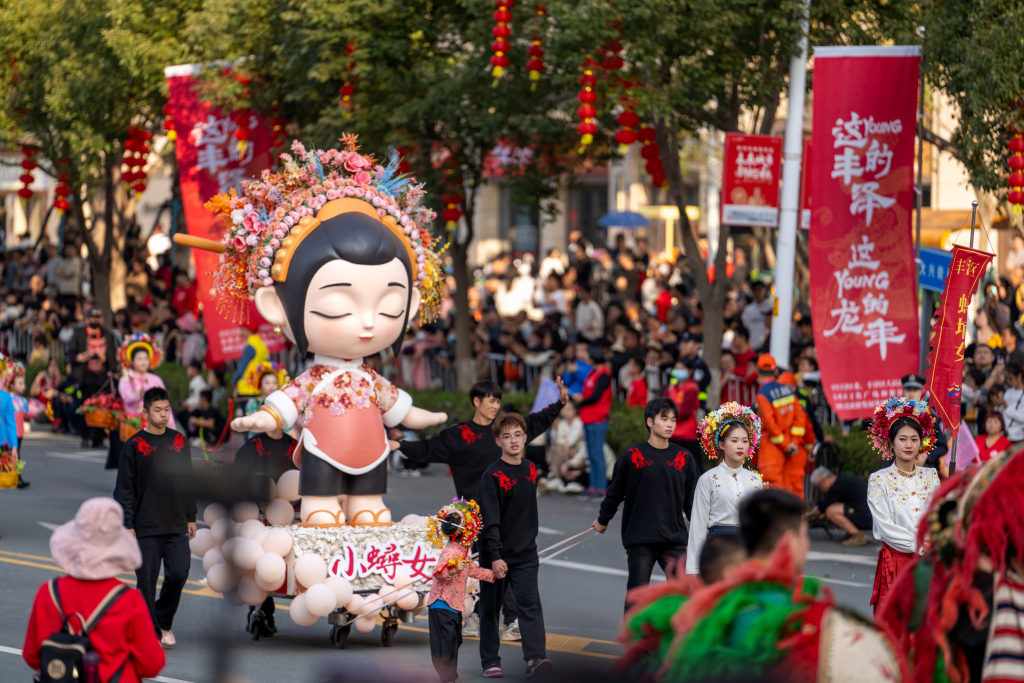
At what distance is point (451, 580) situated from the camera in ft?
23.4

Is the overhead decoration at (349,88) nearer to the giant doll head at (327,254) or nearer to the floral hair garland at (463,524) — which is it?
the giant doll head at (327,254)

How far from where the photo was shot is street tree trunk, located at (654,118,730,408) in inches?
572

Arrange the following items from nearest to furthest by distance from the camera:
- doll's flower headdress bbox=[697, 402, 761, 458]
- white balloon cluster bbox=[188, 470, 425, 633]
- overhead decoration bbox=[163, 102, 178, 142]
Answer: doll's flower headdress bbox=[697, 402, 761, 458]
white balloon cluster bbox=[188, 470, 425, 633]
overhead decoration bbox=[163, 102, 178, 142]

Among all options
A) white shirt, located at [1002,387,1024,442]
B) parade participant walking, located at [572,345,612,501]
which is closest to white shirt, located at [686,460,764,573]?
white shirt, located at [1002,387,1024,442]

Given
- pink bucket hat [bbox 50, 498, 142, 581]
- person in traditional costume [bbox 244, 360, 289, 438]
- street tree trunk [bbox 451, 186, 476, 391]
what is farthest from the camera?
street tree trunk [bbox 451, 186, 476, 391]

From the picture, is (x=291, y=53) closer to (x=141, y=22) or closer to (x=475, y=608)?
(x=141, y=22)

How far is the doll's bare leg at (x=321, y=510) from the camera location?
8.19 m

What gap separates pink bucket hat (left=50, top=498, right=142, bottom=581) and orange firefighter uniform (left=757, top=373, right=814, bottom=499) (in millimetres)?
7815

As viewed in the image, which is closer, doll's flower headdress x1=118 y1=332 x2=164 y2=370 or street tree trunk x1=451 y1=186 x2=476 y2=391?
doll's flower headdress x1=118 y1=332 x2=164 y2=370

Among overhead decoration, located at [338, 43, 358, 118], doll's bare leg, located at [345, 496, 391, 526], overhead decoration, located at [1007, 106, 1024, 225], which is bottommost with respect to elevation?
doll's bare leg, located at [345, 496, 391, 526]

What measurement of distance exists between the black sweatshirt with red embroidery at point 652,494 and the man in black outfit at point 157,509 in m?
2.51

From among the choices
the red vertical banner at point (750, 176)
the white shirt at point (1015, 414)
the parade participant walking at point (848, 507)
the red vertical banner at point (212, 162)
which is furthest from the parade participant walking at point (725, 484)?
the red vertical banner at point (212, 162)

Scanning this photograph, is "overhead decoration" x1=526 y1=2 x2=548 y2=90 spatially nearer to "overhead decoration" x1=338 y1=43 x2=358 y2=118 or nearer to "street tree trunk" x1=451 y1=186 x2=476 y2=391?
"overhead decoration" x1=338 y1=43 x2=358 y2=118

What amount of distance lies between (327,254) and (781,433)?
4971 mm
